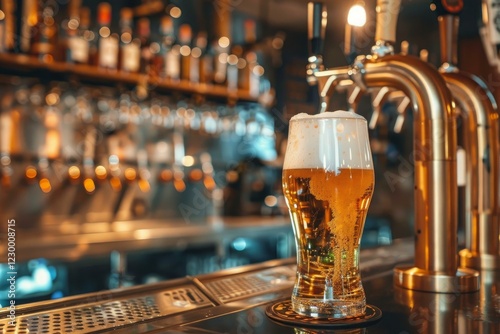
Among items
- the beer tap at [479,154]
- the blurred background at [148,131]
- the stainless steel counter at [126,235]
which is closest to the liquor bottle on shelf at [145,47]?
the blurred background at [148,131]

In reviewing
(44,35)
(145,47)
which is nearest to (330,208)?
(44,35)

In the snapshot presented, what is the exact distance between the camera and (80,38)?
3123mm

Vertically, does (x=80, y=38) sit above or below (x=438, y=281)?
above

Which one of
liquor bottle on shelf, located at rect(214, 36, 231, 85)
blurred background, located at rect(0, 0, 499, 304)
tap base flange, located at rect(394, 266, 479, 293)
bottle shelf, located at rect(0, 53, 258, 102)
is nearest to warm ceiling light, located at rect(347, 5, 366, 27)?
tap base flange, located at rect(394, 266, 479, 293)

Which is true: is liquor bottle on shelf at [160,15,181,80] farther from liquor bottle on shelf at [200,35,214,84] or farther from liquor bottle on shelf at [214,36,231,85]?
liquor bottle on shelf at [214,36,231,85]

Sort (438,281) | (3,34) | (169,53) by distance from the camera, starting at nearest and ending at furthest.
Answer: (438,281) → (3,34) → (169,53)

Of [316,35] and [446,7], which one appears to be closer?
[316,35]

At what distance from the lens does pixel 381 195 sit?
4902 mm

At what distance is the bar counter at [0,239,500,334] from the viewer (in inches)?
22.7

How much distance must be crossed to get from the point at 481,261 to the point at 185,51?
293 centimetres

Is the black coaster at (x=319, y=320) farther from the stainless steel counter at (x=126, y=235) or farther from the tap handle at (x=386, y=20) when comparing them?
the stainless steel counter at (x=126, y=235)

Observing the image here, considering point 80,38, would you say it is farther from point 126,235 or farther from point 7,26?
point 126,235

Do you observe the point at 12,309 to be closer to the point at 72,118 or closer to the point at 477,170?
the point at 477,170

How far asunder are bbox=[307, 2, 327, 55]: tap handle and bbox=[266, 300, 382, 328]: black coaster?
0.41 meters
